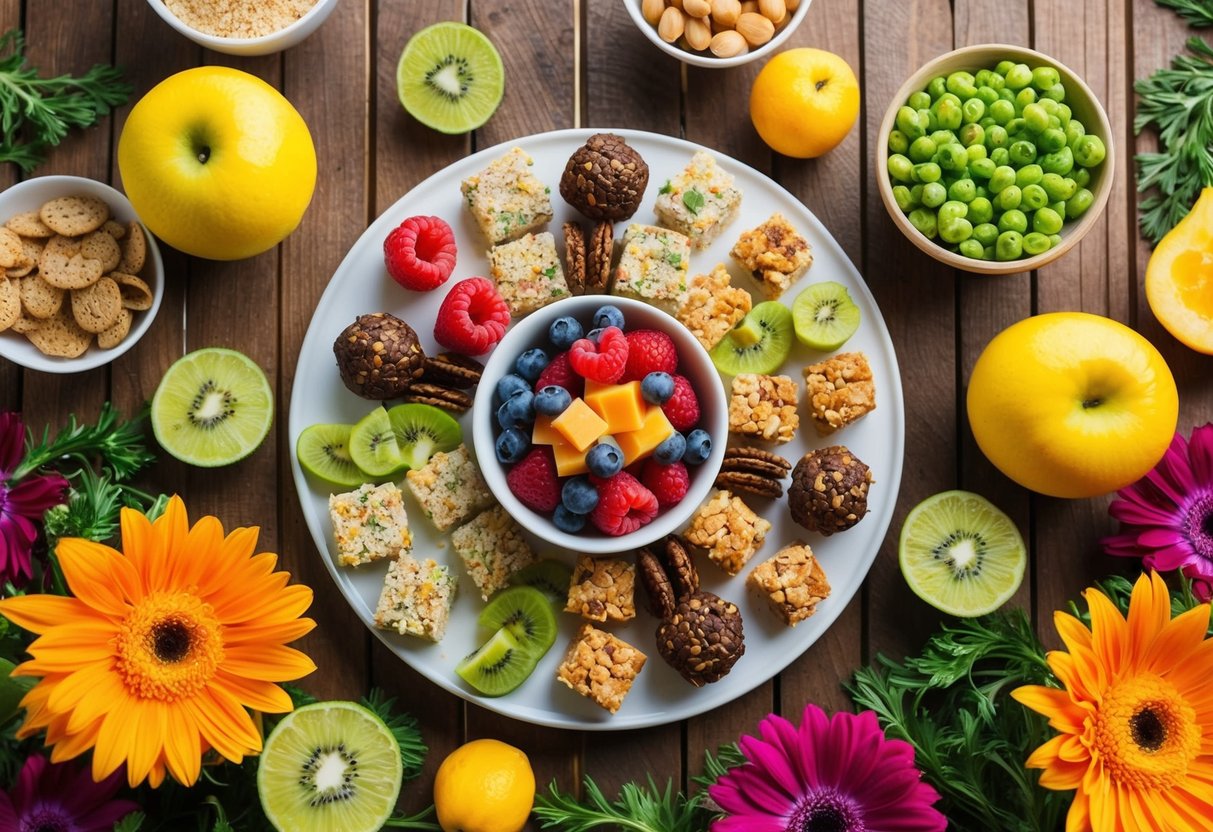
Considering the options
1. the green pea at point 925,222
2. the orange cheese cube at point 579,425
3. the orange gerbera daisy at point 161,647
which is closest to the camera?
the orange gerbera daisy at point 161,647

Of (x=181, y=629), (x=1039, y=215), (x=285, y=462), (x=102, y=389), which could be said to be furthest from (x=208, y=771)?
(x=1039, y=215)

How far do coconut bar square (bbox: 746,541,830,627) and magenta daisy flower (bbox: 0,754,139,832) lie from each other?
1.05m

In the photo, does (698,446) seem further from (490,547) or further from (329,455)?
(329,455)

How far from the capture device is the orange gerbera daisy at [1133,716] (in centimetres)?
153

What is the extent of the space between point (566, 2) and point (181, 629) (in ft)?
4.16

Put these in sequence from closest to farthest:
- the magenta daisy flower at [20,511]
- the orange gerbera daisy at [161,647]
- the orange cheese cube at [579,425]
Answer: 1. the orange gerbera daisy at [161,647]
2. the orange cheese cube at [579,425]
3. the magenta daisy flower at [20,511]

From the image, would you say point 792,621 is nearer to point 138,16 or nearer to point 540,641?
point 540,641

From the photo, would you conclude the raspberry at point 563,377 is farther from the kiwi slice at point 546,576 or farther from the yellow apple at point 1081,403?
the yellow apple at point 1081,403

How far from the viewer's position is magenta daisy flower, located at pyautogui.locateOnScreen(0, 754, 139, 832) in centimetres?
160

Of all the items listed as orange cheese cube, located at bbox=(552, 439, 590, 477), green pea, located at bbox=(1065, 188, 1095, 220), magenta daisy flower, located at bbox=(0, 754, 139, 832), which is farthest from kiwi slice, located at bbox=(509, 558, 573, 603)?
green pea, located at bbox=(1065, 188, 1095, 220)

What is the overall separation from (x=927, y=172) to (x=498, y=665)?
1.08 metres

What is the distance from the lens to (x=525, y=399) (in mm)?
1619

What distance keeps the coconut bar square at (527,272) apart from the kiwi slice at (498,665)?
0.55m

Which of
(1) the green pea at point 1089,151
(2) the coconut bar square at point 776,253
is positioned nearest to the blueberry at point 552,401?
(2) the coconut bar square at point 776,253
